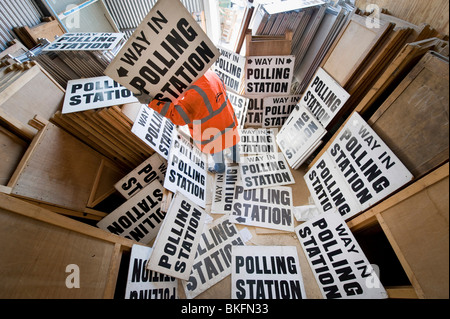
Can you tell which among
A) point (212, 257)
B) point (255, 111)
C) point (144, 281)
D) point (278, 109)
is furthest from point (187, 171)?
point (278, 109)

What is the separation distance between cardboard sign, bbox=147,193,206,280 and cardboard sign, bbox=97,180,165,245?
52 centimetres

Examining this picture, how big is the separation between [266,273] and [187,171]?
1588mm

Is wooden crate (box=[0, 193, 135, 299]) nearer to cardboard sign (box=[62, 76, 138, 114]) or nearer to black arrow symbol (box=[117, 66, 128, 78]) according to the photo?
black arrow symbol (box=[117, 66, 128, 78])

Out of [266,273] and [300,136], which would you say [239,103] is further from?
[266,273]

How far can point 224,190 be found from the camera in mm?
3137

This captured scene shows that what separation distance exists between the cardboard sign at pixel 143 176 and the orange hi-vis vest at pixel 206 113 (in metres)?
0.65

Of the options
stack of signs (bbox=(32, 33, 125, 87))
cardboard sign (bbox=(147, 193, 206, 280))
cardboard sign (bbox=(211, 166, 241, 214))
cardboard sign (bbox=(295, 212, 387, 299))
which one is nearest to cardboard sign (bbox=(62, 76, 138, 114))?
stack of signs (bbox=(32, 33, 125, 87))

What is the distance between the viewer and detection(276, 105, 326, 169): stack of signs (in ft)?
9.65

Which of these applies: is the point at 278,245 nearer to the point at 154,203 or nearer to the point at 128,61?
the point at 154,203

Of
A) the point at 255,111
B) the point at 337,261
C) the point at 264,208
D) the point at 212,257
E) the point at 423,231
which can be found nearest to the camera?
the point at 423,231

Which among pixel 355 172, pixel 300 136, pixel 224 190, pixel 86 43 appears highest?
pixel 86 43

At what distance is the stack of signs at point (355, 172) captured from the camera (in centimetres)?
188

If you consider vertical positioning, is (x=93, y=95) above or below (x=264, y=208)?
above

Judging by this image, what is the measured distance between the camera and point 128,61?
1.75 metres
